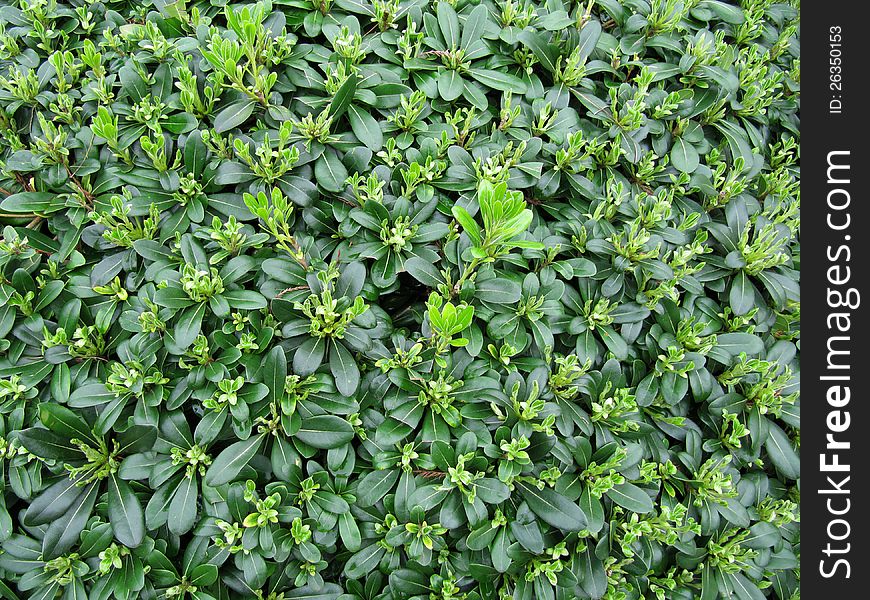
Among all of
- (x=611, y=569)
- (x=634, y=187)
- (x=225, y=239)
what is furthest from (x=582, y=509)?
(x=225, y=239)

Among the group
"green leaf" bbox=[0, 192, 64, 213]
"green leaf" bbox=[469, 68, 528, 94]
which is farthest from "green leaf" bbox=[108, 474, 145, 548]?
"green leaf" bbox=[469, 68, 528, 94]

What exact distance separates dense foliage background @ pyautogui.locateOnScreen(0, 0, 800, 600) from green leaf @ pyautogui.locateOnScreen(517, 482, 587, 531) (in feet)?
0.04

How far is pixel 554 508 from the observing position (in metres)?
1.88

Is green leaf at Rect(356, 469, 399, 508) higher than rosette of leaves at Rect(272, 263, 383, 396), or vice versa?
rosette of leaves at Rect(272, 263, 383, 396)

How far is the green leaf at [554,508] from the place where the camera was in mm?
1849

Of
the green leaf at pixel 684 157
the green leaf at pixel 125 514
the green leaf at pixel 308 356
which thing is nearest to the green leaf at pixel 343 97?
the green leaf at pixel 308 356

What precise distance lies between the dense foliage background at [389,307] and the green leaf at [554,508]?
0.04 feet

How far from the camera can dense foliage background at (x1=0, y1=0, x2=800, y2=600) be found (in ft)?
6.09

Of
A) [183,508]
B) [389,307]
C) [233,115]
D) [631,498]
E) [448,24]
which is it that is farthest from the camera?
[448,24]

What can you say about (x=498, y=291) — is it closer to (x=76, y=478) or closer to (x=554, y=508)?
(x=554, y=508)

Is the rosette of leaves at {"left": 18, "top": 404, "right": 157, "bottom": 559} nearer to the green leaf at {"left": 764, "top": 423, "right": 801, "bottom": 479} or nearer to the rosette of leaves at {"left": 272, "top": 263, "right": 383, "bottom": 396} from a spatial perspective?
the rosette of leaves at {"left": 272, "top": 263, "right": 383, "bottom": 396}

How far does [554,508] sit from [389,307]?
853 mm

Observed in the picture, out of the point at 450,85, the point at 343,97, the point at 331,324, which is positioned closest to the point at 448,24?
the point at 450,85

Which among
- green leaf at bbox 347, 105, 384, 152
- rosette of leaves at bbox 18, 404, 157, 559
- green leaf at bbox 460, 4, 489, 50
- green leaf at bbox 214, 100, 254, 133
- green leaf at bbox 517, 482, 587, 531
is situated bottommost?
green leaf at bbox 517, 482, 587, 531
